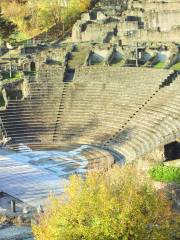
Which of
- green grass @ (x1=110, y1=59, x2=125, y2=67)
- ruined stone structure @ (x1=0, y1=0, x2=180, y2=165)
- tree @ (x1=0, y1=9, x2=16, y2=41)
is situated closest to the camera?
ruined stone structure @ (x1=0, y1=0, x2=180, y2=165)

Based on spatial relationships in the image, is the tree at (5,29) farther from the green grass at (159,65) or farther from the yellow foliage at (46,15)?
the green grass at (159,65)

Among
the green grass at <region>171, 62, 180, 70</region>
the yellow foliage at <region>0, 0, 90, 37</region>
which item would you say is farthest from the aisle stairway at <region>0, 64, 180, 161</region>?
the yellow foliage at <region>0, 0, 90, 37</region>

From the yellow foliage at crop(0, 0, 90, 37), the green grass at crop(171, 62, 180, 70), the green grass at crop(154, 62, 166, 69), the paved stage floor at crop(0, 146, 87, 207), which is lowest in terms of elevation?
the paved stage floor at crop(0, 146, 87, 207)

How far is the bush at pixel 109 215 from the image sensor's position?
60.7 feet

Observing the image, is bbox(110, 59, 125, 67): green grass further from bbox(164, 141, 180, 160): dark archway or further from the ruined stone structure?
bbox(164, 141, 180, 160): dark archway

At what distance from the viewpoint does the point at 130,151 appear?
33.8 metres

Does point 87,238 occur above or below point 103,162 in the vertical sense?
above

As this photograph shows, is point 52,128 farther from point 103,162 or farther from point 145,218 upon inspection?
point 145,218

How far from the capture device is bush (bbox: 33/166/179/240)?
1852 centimetres

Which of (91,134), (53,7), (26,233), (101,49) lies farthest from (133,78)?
(53,7)

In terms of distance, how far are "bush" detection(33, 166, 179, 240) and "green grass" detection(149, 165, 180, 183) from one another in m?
6.23

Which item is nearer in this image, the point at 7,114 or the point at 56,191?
the point at 56,191

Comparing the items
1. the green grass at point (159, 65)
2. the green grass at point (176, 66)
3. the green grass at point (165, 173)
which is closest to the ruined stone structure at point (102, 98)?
the green grass at point (159, 65)

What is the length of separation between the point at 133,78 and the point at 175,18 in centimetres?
1357
